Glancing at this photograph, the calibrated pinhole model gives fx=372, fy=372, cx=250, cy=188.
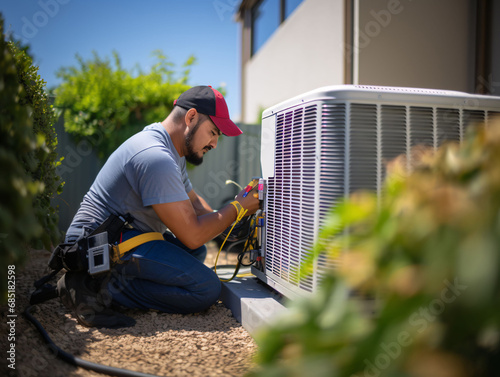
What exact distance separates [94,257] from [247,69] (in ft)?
28.3

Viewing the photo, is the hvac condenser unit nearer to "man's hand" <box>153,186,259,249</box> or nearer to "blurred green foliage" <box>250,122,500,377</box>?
"man's hand" <box>153,186,259,249</box>

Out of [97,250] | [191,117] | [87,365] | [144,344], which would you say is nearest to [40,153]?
[97,250]

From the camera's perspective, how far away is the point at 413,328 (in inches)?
21.1

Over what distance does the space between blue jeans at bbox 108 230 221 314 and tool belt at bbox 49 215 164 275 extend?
60 mm

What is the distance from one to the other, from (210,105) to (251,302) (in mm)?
1315

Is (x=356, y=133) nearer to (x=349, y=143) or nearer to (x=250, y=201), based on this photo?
(x=349, y=143)

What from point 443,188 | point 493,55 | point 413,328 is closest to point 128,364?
point 413,328

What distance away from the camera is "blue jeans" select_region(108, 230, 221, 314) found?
2.23 m

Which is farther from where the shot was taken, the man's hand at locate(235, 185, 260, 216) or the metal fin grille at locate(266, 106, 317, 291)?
the man's hand at locate(235, 185, 260, 216)

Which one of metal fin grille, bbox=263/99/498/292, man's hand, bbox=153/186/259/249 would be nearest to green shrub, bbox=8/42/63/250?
man's hand, bbox=153/186/259/249

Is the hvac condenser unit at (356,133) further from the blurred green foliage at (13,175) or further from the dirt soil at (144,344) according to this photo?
the blurred green foliage at (13,175)

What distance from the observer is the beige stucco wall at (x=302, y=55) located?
15.3 ft

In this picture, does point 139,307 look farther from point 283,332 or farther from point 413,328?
point 413,328

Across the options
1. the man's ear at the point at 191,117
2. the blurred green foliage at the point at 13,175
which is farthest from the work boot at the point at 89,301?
the man's ear at the point at 191,117
